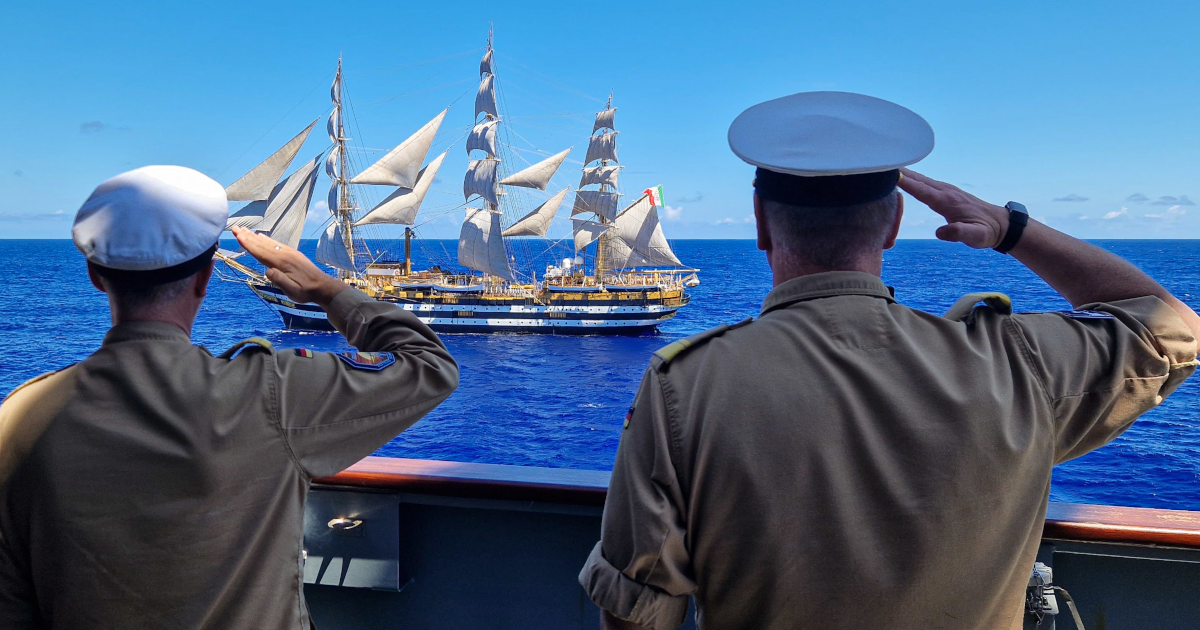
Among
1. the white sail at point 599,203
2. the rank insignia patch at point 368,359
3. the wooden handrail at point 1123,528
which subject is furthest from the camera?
the white sail at point 599,203

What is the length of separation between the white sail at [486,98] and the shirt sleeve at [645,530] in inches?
2050

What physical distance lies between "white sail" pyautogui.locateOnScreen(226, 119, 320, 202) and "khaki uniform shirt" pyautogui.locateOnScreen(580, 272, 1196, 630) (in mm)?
41878

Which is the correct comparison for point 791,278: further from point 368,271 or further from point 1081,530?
point 368,271

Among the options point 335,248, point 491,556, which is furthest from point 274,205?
point 491,556

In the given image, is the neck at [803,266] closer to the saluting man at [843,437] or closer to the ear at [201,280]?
the saluting man at [843,437]

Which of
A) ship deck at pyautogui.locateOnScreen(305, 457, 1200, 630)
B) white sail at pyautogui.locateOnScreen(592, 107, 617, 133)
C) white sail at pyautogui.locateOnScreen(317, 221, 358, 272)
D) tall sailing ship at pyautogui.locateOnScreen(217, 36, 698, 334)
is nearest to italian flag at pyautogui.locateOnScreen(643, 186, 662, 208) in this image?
tall sailing ship at pyautogui.locateOnScreen(217, 36, 698, 334)

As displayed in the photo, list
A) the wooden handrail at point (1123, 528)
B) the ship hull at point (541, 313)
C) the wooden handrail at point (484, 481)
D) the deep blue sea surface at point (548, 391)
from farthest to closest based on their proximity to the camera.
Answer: the ship hull at point (541, 313) → the deep blue sea surface at point (548, 391) → the wooden handrail at point (484, 481) → the wooden handrail at point (1123, 528)

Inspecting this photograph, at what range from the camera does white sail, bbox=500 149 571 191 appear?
161ft

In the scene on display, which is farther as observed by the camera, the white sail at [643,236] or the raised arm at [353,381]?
the white sail at [643,236]

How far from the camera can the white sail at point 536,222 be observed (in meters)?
47.9

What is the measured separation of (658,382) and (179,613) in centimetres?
83

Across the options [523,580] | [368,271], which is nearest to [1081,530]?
[523,580]

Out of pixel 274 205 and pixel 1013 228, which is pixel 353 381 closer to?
pixel 1013 228

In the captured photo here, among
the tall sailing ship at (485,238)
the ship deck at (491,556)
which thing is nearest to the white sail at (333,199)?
the tall sailing ship at (485,238)
